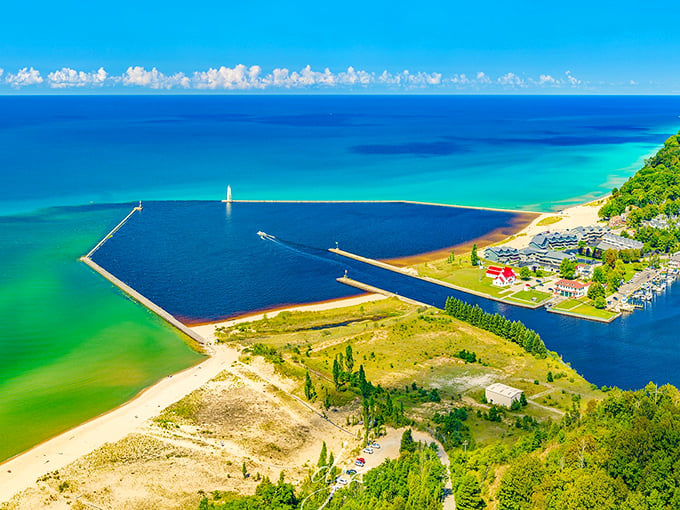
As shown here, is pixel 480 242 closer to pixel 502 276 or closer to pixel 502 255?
pixel 502 255

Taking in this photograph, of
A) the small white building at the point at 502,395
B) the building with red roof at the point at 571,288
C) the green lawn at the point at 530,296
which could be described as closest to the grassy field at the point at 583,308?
the building with red roof at the point at 571,288

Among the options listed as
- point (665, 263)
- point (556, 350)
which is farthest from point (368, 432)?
point (665, 263)

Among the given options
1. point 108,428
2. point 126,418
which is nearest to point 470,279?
point 126,418

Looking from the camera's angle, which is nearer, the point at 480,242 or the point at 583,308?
the point at 583,308

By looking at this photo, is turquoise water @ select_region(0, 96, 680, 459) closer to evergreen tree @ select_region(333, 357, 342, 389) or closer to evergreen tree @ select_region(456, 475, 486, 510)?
evergreen tree @ select_region(333, 357, 342, 389)

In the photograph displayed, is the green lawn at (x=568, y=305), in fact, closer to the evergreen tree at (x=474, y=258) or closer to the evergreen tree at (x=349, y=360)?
the evergreen tree at (x=474, y=258)

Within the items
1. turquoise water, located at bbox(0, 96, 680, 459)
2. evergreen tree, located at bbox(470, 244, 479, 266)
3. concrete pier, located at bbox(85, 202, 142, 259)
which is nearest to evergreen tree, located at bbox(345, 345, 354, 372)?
turquoise water, located at bbox(0, 96, 680, 459)

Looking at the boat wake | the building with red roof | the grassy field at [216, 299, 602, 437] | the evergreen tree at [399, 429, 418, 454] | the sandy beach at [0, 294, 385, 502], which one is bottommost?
the sandy beach at [0, 294, 385, 502]
